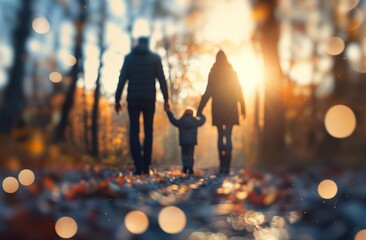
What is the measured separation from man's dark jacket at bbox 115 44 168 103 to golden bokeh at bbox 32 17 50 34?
2.36 metres

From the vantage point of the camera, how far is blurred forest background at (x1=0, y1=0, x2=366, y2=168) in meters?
2.66

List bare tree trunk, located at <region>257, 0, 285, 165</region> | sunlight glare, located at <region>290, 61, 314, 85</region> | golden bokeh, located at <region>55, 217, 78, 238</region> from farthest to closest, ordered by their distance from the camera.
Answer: bare tree trunk, located at <region>257, 0, 285, 165</region>
sunlight glare, located at <region>290, 61, 314, 85</region>
golden bokeh, located at <region>55, 217, 78, 238</region>

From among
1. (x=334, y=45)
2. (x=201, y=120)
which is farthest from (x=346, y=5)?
(x=201, y=120)

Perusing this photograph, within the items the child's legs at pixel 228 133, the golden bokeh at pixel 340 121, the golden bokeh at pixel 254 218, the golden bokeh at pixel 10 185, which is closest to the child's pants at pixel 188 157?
the child's legs at pixel 228 133

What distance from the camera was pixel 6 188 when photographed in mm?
2676

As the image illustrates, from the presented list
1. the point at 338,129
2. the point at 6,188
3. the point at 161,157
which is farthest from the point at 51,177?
the point at 161,157

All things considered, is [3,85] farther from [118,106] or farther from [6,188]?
[118,106]

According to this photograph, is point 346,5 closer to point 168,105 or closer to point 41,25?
point 168,105

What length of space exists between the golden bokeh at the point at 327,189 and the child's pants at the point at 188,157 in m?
2.66

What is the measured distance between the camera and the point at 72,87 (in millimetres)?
3143

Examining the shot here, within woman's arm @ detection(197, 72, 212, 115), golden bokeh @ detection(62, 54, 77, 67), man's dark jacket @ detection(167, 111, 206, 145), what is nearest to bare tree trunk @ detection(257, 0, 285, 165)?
golden bokeh @ detection(62, 54, 77, 67)

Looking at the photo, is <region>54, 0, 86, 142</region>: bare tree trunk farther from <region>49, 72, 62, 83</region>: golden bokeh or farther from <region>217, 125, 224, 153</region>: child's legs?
<region>217, 125, 224, 153</region>: child's legs

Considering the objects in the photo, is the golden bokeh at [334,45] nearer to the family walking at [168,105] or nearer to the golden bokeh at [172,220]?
the family walking at [168,105]

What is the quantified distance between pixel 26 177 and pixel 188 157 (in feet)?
13.8
